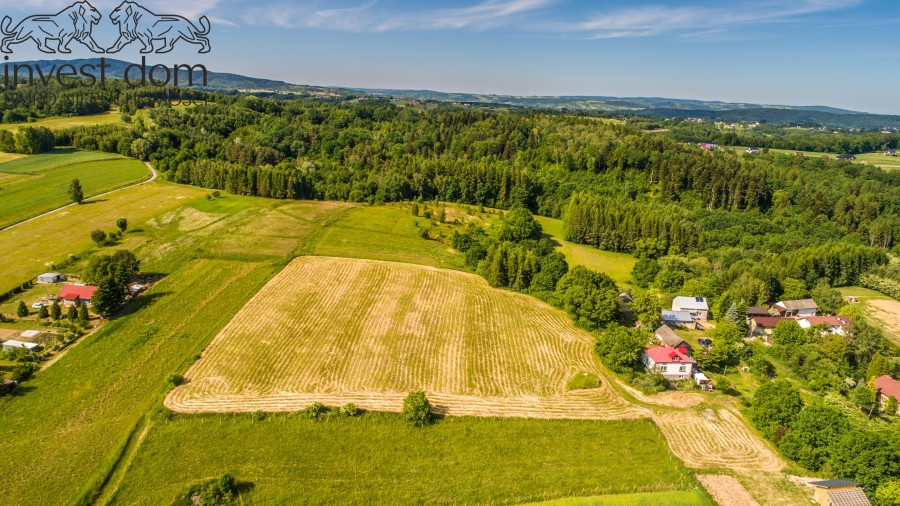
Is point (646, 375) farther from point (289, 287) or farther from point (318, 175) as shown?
point (318, 175)

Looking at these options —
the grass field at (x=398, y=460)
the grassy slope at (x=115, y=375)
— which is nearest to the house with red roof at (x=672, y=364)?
the grass field at (x=398, y=460)

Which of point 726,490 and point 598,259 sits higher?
point 598,259

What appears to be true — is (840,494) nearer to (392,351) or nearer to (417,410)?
(417,410)

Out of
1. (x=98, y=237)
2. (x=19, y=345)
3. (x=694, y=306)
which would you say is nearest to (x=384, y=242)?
(x=98, y=237)

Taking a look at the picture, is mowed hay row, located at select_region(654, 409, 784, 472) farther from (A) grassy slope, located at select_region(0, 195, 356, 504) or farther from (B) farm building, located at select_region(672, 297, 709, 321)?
(A) grassy slope, located at select_region(0, 195, 356, 504)

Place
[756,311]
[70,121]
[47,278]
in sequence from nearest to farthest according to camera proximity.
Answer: [47,278] → [756,311] → [70,121]

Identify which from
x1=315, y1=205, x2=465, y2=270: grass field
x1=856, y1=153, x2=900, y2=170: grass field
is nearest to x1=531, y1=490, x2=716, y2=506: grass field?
x1=315, y1=205, x2=465, y2=270: grass field
